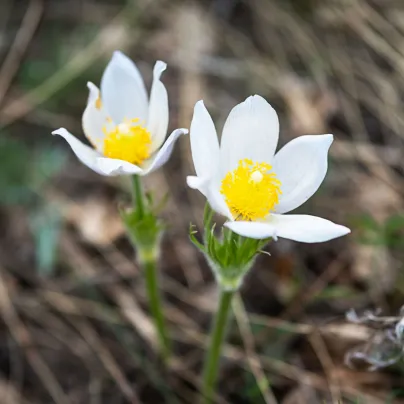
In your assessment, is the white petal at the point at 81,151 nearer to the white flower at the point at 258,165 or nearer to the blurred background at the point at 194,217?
the white flower at the point at 258,165

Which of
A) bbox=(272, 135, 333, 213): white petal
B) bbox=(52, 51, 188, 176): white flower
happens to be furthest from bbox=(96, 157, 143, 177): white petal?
bbox=(272, 135, 333, 213): white petal

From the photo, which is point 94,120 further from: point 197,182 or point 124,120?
point 197,182

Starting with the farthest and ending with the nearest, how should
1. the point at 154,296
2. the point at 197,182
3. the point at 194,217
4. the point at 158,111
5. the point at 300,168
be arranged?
the point at 194,217 → the point at 154,296 → the point at 158,111 → the point at 300,168 → the point at 197,182

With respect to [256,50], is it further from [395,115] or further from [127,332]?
[127,332]

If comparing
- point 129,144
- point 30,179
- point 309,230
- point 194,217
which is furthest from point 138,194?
point 30,179

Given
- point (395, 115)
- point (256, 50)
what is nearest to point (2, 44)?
point (256, 50)

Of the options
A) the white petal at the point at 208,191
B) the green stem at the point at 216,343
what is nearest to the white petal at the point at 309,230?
the white petal at the point at 208,191
